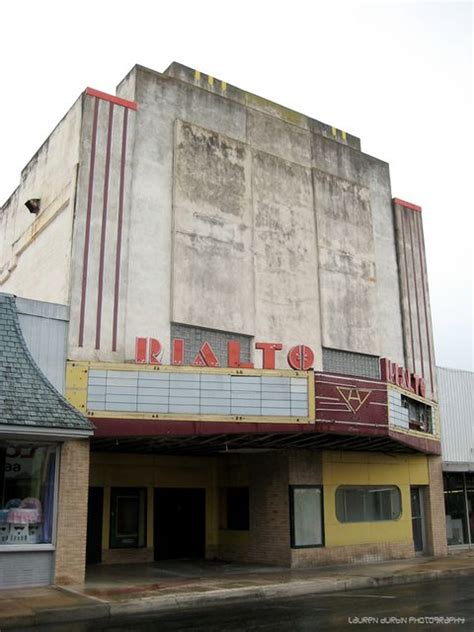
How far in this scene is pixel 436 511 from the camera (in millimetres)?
25766

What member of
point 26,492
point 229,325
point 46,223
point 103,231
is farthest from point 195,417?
point 46,223

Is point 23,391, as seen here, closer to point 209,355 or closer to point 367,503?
point 209,355

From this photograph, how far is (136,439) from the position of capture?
18453mm

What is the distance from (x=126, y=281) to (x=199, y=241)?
308 centimetres

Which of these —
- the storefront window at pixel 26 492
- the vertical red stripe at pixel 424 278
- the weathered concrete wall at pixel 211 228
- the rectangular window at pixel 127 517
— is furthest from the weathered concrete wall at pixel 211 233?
the vertical red stripe at pixel 424 278

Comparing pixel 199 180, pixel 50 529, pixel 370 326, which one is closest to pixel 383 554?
pixel 370 326

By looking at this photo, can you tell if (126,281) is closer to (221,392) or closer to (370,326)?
(221,392)

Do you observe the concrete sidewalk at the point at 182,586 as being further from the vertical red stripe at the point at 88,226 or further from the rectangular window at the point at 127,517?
the vertical red stripe at the point at 88,226

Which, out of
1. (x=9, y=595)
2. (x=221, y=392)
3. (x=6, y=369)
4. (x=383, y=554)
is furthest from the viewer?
(x=383, y=554)

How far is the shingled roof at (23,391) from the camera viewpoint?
51.0ft

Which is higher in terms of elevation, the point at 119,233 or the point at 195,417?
the point at 119,233

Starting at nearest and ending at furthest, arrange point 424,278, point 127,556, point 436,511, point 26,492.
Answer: point 26,492, point 127,556, point 436,511, point 424,278

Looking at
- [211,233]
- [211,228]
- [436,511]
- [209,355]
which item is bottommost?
[436,511]

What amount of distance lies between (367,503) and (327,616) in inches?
439
